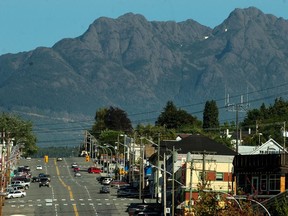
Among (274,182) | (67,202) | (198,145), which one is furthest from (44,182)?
(274,182)

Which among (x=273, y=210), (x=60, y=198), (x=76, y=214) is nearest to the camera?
(x=273, y=210)

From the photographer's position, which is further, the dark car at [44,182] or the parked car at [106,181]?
the parked car at [106,181]

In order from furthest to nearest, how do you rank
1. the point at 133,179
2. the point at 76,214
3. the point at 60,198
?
1. the point at 133,179
2. the point at 60,198
3. the point at 76,214

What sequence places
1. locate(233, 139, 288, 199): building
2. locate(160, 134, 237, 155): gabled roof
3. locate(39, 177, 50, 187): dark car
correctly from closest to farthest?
locate(233, 139, 288, 199): building, locate(160, 134, 237, 155): gabled roof, locate(39, 177, 50, 187): dark car

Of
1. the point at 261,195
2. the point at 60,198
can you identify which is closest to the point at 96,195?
the point at 60,198

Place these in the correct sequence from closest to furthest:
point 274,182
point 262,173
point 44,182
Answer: point 274,182, point 262,173, point 44,182

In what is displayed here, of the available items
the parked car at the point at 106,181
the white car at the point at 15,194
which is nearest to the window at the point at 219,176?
the white car at the point at 15,194

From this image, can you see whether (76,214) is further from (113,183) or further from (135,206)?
(113,183)

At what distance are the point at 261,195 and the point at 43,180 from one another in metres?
81.4

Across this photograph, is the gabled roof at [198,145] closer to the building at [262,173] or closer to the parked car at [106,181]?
the parked car at [106,181]

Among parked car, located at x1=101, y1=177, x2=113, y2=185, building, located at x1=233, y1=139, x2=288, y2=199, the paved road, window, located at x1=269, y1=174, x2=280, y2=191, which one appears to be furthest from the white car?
window, located at x1=269, y1=174, x2=280, y2=191

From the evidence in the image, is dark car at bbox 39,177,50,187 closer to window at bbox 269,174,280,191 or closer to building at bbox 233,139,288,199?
building at bbox 233,139,288,199

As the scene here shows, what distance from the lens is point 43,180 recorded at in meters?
181

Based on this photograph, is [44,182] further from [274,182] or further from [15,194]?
[274,182]
